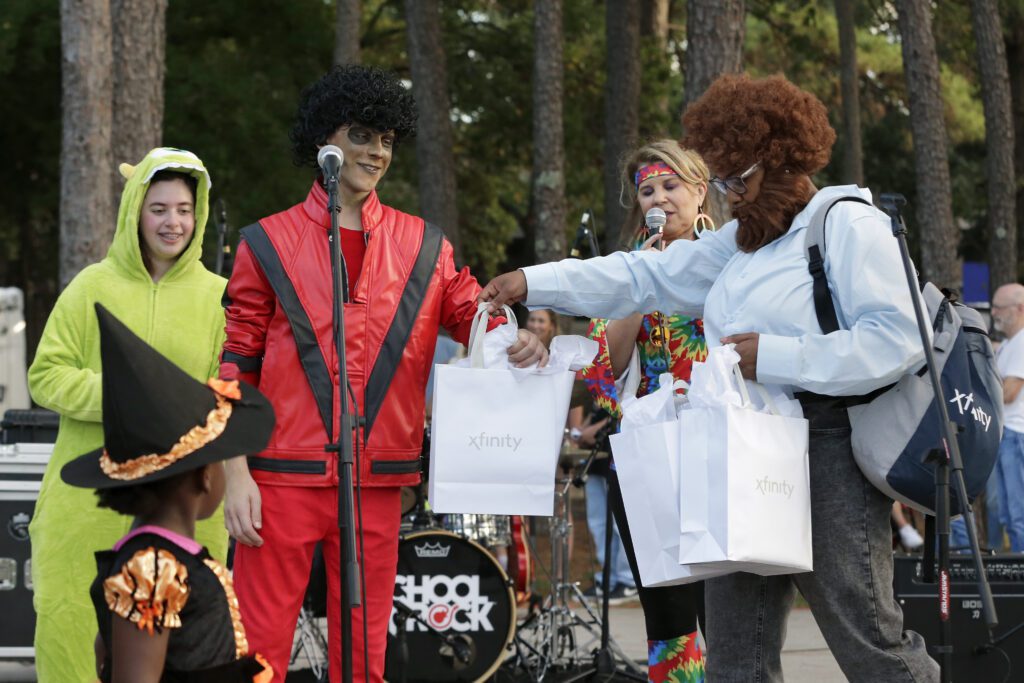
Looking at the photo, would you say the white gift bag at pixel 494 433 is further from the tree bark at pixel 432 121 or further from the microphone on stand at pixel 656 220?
the tree bark at pixel 432 121

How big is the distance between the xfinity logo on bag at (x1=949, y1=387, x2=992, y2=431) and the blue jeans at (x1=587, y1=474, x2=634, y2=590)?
7348mm

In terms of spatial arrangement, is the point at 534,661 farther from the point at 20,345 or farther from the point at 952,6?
the point at 952,6

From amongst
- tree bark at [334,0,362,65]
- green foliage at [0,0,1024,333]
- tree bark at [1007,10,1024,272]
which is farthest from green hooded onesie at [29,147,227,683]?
tree bark at [1007,10,1024,272]

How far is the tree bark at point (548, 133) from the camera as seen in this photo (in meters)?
14.4

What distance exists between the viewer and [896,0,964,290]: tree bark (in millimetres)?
14812

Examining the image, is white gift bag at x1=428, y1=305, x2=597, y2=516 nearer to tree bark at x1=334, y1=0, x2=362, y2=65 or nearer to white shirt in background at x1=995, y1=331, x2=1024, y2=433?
white shirt in background at x1=995, y1=331, x2=1024, y2=433

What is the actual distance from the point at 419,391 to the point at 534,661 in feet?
12.6

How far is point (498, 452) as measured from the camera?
14.0ft

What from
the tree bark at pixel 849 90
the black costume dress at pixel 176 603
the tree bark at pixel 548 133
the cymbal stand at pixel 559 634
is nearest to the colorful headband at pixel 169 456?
the black costume dress at pixel 176 603

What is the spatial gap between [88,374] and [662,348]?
1952mm

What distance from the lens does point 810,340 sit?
365 cm

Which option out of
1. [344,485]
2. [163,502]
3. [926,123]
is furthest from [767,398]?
[926,123]

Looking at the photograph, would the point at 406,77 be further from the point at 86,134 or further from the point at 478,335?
the point at 478,335

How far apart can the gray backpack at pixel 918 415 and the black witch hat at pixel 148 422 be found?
1.55 m
